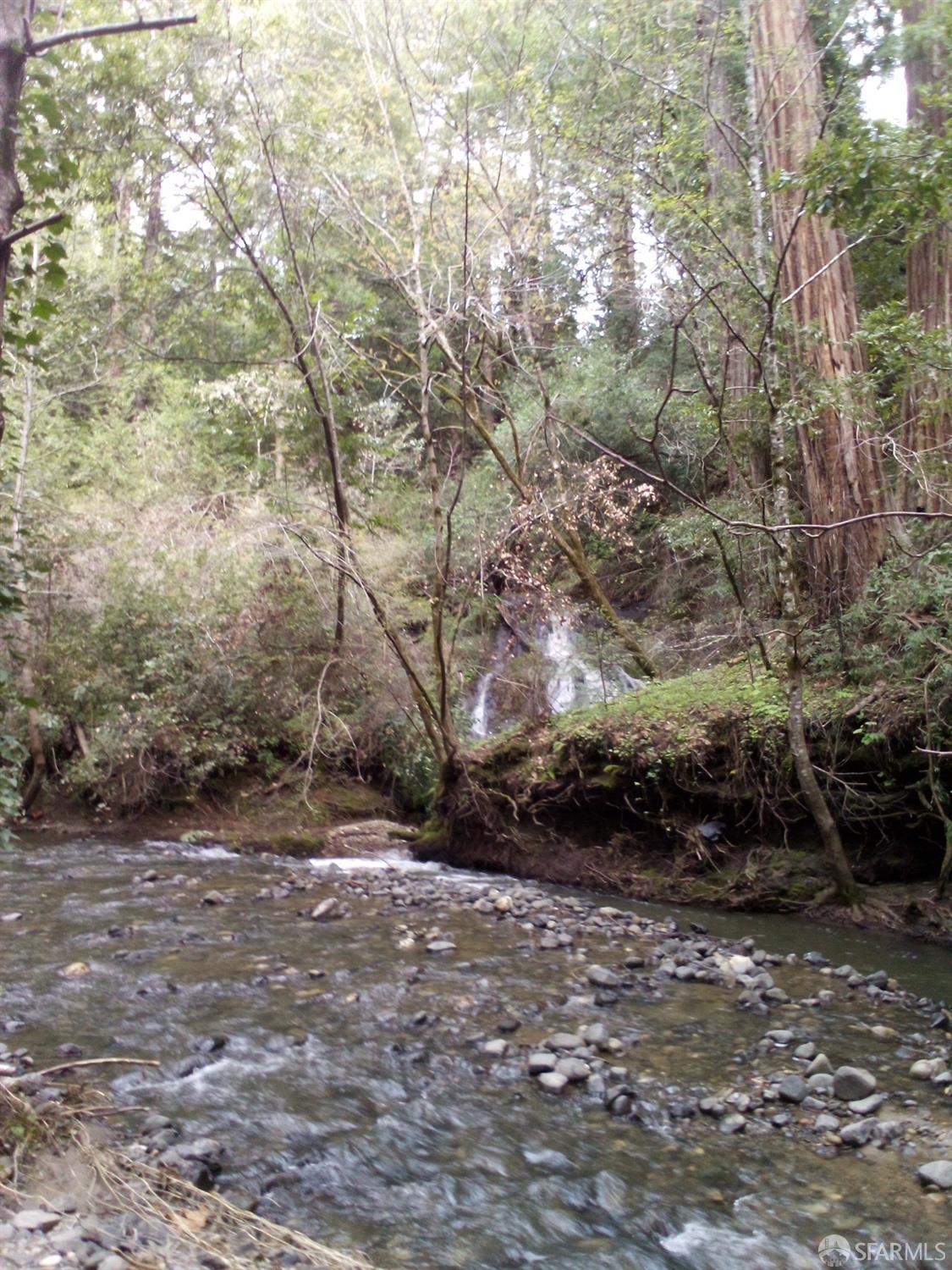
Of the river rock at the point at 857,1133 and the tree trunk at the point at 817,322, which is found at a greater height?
the tree trunk at the point at 817,322

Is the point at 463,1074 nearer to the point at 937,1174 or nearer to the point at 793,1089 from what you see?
the point at 793,1089

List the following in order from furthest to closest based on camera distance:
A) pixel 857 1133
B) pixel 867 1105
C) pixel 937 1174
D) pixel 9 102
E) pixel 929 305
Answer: pixel 929 305 → pixel 867 1105 → pixel 857 1133 → pixel 937 1174 → pixel 9 102

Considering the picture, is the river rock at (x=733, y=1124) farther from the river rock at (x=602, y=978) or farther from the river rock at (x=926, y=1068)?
the river rock at (x=602, y=978)

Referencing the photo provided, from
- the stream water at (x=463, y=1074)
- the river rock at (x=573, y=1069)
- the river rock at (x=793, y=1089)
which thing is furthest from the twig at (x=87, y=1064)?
the river rock at (x=793, y=1089)

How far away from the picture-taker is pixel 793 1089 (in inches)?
187

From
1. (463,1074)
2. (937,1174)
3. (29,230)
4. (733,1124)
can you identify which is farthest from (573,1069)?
(29,230)

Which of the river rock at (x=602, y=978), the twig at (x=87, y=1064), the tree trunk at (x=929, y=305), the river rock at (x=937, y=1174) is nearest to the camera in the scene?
the river rock at (x=937, y=1174)

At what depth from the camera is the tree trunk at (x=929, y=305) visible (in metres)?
8.66

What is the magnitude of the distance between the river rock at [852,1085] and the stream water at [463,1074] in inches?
4.6

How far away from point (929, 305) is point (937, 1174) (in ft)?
29.9

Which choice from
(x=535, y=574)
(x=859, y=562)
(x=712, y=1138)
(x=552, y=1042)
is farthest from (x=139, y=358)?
(x=712, y=1138)

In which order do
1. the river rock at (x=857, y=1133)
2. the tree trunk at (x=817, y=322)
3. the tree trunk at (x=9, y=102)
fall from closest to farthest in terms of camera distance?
the tree trunk at (x=9, y=102), the river rock at (x=857, y=1133), the tree trunk at (x=817, y=322)

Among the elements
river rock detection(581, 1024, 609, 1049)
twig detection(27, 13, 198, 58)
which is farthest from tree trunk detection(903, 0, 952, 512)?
twig detection(27, 13, 198, 58)

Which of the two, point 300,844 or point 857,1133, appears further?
point 300,844
